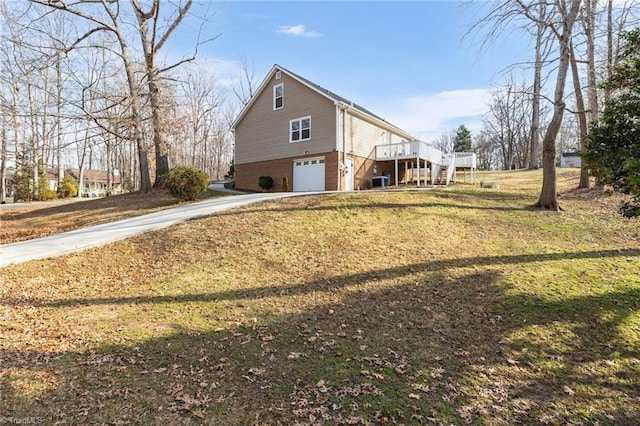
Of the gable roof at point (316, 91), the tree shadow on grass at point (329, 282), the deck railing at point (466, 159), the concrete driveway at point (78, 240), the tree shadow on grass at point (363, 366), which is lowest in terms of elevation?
the tree shadow on grass at point (363, 366)

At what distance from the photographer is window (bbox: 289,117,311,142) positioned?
19.8 meters

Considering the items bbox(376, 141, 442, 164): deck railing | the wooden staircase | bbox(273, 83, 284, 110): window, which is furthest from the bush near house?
the wooden staircase

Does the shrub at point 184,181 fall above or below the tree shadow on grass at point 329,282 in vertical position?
above

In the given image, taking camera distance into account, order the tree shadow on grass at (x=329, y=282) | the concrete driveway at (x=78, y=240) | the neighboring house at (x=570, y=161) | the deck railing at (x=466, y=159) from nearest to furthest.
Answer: the tree shadow on grass at (x=329, y=282), the concrete driveway at (x=78, y=240), the deck railing at (x=466, y=159), the neighboring house at (x=570, y=161)

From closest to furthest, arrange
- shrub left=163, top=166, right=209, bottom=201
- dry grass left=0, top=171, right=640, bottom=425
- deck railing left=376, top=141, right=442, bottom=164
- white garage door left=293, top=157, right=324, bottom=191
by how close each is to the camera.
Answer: dry grass left=0, top=171, right=640, bottom=425 → shrub left=163, top=166, right=209, bottom=201 → white garage door left=293, top=157, right=324, bottom=191 → deck railing left=376, top=141, right=442, bottom=164

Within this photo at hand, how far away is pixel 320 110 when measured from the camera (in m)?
19.2

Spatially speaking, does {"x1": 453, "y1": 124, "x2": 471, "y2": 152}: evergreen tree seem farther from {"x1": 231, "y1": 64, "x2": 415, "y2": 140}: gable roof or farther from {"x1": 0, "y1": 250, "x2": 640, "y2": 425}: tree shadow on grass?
{"x1": 0, "y1": 250, "x2": 640, "y2": 425}: tree shadow on grass

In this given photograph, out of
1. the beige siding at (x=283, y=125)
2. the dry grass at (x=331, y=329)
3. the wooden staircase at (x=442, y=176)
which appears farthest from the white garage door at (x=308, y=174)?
the dry grass at (x=331, y=329)

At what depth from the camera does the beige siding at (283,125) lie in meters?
19.0

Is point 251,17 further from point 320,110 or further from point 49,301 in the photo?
point 49,301

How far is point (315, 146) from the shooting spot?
1931 centimetres

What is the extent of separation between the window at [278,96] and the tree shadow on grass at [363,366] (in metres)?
17.5

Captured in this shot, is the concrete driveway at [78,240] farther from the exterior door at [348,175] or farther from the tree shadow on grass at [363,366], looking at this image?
the exterior door at [348,175]

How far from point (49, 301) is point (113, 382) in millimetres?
2908
